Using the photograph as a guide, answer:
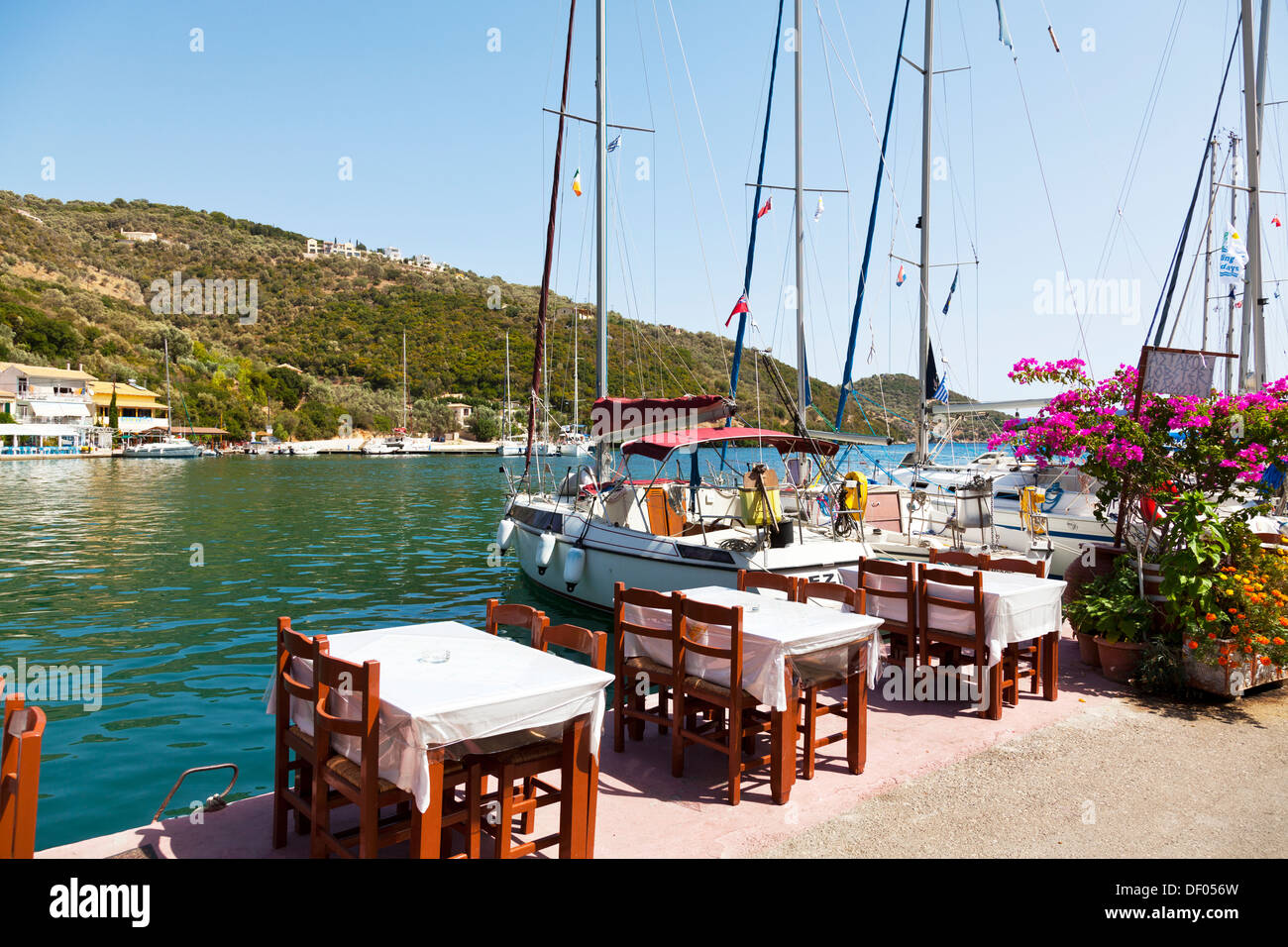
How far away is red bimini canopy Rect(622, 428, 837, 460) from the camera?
39.7 ft

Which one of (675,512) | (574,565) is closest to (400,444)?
(574,565)

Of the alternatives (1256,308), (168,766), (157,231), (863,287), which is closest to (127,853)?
(168,766)

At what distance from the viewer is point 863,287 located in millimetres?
22453

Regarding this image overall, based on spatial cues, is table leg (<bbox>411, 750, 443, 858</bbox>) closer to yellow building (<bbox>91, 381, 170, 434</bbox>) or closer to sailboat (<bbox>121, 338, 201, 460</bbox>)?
sailboat (<bbox>121, 338, 201, 460</bbox>)

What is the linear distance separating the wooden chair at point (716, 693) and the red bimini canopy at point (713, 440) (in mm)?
6938

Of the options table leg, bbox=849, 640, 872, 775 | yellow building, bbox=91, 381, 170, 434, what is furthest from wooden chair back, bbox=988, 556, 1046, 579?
yellow building, bbox=91, 381, 170, 434

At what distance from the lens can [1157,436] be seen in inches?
284

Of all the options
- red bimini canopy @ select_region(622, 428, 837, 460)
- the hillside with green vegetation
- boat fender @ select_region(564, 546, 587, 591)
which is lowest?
boat fender @ select_region(564, 546, 587, 591)

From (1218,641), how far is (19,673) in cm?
1328

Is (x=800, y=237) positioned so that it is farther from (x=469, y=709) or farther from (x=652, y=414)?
(x=469, y=709)

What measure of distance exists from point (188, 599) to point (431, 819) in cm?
1405

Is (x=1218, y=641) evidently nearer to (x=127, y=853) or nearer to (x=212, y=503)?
(x=127, y=853)

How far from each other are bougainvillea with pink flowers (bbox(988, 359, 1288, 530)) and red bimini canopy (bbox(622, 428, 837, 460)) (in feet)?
14.6

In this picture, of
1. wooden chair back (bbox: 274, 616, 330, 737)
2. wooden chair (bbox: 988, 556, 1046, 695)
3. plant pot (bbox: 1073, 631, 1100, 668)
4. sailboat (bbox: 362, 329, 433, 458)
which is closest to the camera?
wooden chair back (bbox: 274, 616, 330, 737)
